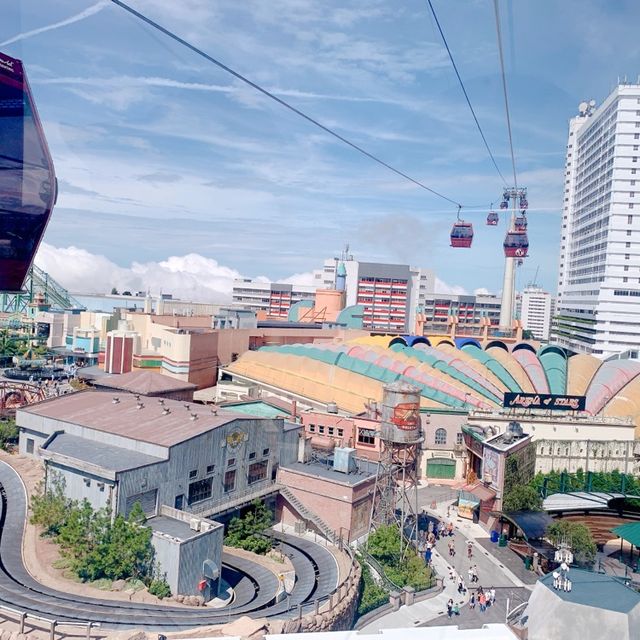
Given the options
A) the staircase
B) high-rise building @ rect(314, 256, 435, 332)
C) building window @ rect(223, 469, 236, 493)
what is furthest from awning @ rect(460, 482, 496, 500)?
high-rise building @ rect(314, 256, 435, 332)

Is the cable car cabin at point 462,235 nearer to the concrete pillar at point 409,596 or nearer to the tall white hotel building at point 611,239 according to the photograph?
the tall white hotel building at point 611,239

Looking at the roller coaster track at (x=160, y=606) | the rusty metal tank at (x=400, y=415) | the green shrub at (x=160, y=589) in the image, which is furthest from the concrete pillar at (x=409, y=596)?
the green shrub at (x=160, y=589)

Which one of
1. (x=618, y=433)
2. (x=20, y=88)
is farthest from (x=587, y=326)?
(x=20, y=88)

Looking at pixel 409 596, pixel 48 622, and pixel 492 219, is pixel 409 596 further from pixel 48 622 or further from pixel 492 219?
pixel 492 219

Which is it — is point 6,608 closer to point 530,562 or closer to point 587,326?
point 530,562

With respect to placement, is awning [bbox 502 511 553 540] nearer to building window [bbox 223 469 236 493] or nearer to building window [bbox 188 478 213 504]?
building window [bbox 223 469 236 493]
